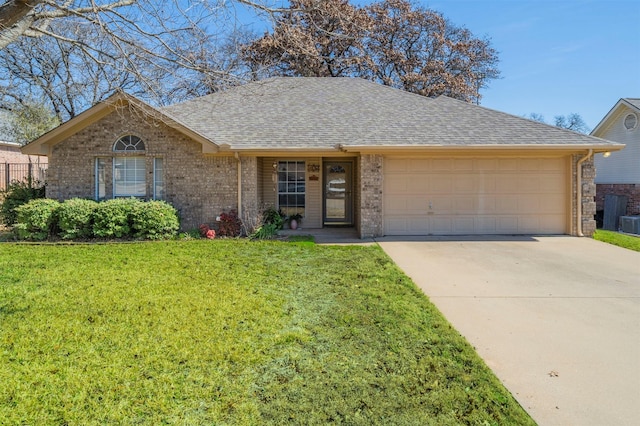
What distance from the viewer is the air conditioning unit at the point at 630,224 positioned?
13734 mm

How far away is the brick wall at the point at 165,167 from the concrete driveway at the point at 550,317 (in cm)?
557

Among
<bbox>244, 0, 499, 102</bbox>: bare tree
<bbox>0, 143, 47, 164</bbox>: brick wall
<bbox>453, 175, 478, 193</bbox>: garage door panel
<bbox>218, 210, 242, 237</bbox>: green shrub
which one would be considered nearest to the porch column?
<bbox>218, 210, 242, 237</bbox>: green shrub

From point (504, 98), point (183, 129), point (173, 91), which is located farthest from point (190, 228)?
point (504, 98)

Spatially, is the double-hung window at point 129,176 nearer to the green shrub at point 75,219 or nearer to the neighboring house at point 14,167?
the green shrub at point 75,219

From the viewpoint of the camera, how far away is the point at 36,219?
10.3 m

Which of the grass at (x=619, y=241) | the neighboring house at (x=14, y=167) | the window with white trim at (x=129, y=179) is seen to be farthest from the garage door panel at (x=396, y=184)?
the neighboring house at (x=14, y=167)

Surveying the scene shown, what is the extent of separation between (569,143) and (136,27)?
35.5 ft

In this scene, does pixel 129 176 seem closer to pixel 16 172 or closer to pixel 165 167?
pixel 165 167

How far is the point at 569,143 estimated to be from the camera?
1073 cm

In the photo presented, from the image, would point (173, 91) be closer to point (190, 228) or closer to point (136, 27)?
point (136, 27)

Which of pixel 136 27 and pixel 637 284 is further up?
pixel 136 27

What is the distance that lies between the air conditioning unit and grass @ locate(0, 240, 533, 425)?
12.0 metres

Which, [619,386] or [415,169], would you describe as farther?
[415,169]

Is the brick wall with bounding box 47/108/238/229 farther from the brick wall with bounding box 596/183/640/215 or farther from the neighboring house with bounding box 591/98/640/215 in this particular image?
the neighboring house with bounding box 591/98/640/215
